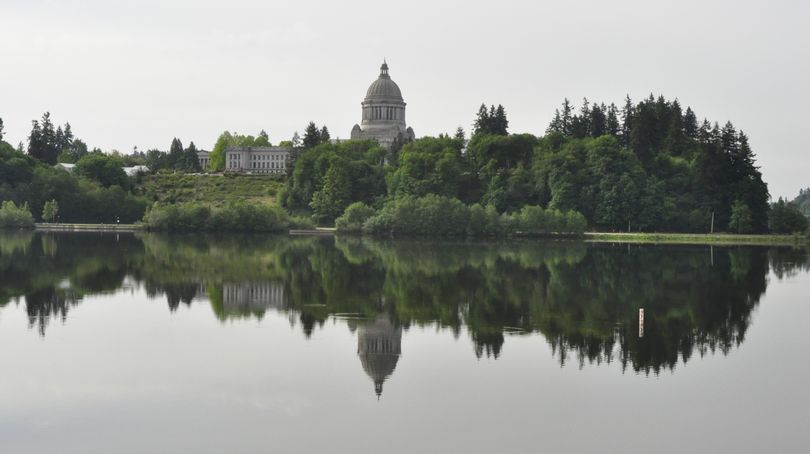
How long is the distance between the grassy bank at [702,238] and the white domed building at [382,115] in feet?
312

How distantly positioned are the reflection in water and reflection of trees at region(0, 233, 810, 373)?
80mm

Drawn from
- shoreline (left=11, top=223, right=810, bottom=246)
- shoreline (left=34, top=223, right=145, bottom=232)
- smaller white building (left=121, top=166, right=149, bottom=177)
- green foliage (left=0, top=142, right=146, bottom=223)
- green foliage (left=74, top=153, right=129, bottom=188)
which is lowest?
shoreline (left=11, top=223, right=810, bottom=246)

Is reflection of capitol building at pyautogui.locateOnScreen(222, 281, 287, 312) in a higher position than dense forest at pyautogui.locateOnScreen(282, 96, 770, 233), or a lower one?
lower

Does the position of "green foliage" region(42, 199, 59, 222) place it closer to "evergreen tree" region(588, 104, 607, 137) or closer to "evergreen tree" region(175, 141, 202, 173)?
"evergreen tree" region(175, 141, 202, 173)

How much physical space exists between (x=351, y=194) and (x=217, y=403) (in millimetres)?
97557

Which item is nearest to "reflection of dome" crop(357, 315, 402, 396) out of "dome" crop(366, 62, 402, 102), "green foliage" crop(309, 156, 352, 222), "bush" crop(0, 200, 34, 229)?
"green foliage" crop(309, 156, 352, 222)

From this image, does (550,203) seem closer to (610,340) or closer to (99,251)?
(99,251)

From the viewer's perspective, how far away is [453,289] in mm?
43500

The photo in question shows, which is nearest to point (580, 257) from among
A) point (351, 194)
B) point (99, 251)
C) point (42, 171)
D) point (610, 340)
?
point (99, 251)

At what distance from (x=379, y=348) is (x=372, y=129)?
165 meters

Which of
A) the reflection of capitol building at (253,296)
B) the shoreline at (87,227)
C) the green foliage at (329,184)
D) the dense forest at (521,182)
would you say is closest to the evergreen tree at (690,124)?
the dense forest at (521,182)

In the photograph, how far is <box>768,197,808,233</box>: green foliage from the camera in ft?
327

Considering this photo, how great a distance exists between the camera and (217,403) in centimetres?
2102

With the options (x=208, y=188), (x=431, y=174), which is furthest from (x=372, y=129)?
(x=431, y=174)
